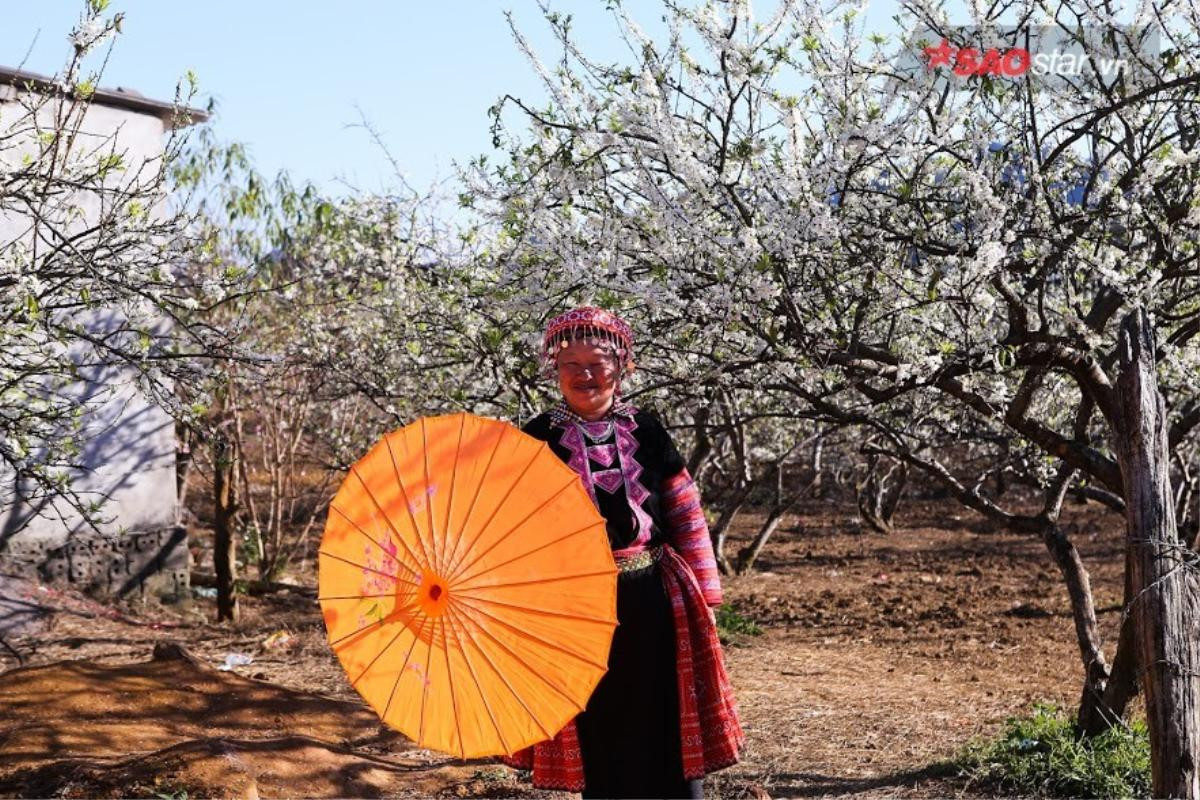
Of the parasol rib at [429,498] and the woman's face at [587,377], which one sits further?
the woman's face at [587,377]

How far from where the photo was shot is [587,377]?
12.9ft

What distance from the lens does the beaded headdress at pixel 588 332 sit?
3.91 metres

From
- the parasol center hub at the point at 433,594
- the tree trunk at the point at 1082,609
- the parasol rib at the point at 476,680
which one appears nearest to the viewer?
the parasol rib at the point at 476,680

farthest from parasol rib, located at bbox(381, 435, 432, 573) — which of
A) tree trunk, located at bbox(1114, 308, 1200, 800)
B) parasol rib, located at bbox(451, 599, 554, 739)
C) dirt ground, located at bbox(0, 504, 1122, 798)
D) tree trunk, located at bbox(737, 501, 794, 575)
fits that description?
tree trunk, located at bbox(737, 501, 794, 575)

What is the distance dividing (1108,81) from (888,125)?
4.64ft

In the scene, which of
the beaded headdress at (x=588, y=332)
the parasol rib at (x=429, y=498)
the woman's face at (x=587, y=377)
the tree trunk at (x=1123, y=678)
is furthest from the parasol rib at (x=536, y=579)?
the tree trunk at (x=1123, y=678)

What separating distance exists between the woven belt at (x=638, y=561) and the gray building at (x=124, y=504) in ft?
24.1

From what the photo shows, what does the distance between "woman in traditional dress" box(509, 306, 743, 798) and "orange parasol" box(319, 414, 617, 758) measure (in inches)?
11.6

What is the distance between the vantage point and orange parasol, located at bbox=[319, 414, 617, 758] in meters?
3.59

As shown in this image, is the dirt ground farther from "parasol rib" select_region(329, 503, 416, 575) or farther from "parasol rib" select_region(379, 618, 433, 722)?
"parasol rib" select_region(329, 503, 416, 575)

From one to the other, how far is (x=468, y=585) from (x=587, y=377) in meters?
0.74

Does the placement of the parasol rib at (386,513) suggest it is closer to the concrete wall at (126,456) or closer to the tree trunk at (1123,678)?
the tree trunk at (1123,678)

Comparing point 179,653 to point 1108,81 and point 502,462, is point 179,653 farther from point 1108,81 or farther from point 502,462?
point 1108,81

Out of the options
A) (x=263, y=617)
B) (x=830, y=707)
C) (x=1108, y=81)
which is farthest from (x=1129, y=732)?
(x=263, y=617)
